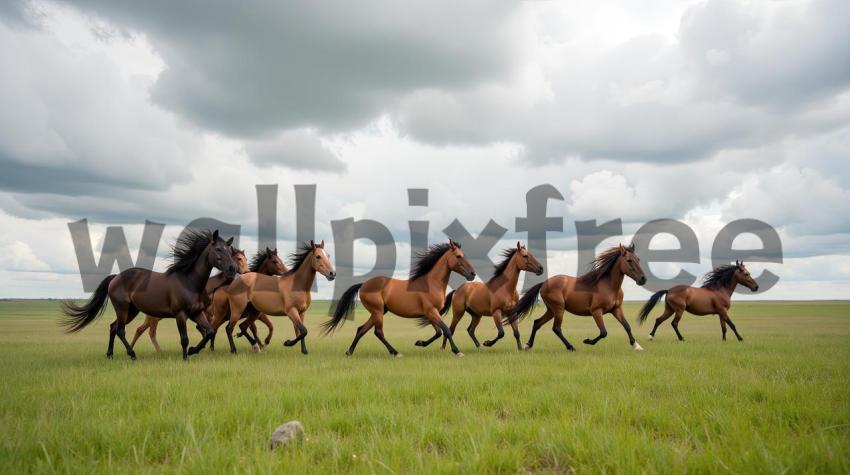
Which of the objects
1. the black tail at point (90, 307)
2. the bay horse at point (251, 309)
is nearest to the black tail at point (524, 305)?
the bay horse at point (251, 309)

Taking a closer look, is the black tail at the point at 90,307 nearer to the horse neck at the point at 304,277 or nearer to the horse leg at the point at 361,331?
the horse neck at the point at 304,277

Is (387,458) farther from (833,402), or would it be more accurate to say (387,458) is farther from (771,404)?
(833,402)

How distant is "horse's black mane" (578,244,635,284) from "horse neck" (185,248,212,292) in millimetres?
10314

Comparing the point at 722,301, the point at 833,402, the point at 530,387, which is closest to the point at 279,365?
the point at 530,387

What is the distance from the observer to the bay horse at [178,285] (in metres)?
11.1

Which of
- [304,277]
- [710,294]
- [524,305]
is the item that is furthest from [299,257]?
[710,294]

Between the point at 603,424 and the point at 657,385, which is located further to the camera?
the point at 657,385

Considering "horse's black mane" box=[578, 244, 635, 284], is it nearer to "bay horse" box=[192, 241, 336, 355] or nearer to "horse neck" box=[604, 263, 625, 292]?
"horse neck" box=[604, 263, 625, 292]

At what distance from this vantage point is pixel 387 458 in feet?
11.7

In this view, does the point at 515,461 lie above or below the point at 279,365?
above

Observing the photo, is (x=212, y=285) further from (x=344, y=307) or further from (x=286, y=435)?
(x=286, y=435)

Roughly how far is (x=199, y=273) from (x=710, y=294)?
1707 cm

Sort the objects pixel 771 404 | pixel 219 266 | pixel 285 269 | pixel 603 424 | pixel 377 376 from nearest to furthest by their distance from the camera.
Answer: pixel 603 424 → pixel 771 404 → pixel 377 376 → pixel 219 266 → pixel 285 269

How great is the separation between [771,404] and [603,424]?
8.27ft
